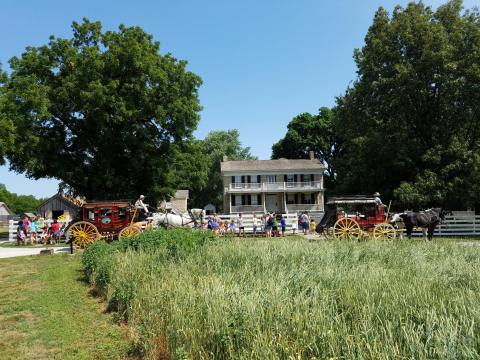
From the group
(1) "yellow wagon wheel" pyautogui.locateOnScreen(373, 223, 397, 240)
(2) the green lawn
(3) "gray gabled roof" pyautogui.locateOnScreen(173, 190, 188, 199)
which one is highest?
(3) "gray gabled roof" pyautogui.locateOnScreen(173, 190, 188, 199)

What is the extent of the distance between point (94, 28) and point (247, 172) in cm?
2765

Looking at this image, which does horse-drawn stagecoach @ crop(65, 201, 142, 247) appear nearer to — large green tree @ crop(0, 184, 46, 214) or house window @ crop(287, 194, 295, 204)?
house window @ crop(287, 194, 295, 204)

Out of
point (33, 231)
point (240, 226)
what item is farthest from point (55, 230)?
point (240, 226)

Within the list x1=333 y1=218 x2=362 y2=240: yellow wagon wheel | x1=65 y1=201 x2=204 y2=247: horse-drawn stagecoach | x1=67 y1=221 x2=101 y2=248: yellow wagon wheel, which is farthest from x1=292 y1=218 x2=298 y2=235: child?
x1=67 y1=221 x2=101 y2=248: yellow wagon wheel

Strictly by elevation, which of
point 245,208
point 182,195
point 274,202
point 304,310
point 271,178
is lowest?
point 304,310

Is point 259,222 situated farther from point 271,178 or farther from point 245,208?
point 271,178

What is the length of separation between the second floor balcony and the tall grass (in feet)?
150

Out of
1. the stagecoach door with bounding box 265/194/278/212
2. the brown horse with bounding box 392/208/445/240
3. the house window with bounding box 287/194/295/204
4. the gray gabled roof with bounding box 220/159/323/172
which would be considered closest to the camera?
the brown horse with bounding box 392/208/445/240

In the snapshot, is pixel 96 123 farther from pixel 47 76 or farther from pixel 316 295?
pixel 316 295

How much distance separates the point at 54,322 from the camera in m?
6.92

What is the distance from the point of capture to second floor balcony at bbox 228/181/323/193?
175 ft

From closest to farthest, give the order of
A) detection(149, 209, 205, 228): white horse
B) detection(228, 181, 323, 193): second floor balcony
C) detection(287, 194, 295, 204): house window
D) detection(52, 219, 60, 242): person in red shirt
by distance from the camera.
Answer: detection(149, 209, 205, 228): white horse < detection(52, 219, 60, 242): person in red shirt < detection(228, 181, 323, 193): second floor balcony < detection(287, 194, 295, 204): house window

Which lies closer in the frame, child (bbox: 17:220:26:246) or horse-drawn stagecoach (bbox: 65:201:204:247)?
horse-drawn stagecoach (bbox: 65:201:204:247)

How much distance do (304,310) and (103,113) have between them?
2746 centimetres
